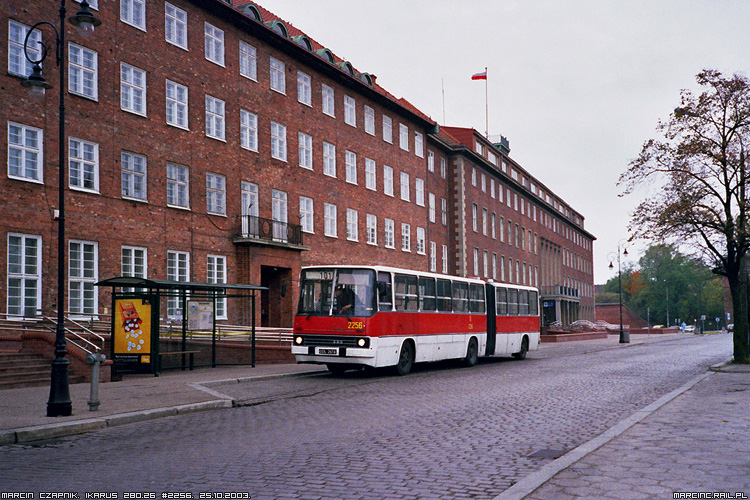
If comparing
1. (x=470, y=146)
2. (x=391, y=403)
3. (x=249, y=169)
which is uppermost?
(x=470, y=146)

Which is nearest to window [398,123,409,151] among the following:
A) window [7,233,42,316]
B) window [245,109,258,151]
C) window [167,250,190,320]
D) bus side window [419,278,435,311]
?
window [245,109,258,151]

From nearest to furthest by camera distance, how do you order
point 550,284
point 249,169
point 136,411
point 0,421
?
point 0,421, point 136,411, point 249,169, point 550,284

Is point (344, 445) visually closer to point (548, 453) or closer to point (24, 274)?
point (548, 453)

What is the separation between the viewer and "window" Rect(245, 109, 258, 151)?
109ft

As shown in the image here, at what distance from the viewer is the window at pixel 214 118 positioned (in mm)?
31359

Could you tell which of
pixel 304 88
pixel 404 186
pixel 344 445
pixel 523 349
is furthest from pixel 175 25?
pixel 344 445

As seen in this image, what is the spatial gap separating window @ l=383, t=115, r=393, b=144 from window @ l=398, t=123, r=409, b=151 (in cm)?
126

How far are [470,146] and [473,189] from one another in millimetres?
4143

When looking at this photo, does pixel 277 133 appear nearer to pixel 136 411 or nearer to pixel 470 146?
pixel 136 411

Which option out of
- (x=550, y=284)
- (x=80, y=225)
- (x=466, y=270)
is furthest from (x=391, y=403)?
(x=550, y=284)

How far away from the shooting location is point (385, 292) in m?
21.2

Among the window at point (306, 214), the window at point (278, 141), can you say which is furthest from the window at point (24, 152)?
the window at point (306, 214)

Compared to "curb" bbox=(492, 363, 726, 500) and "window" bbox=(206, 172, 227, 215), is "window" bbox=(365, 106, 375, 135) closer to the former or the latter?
"window" bbox=(206, 172, 227, 215)

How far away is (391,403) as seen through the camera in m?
14.6
